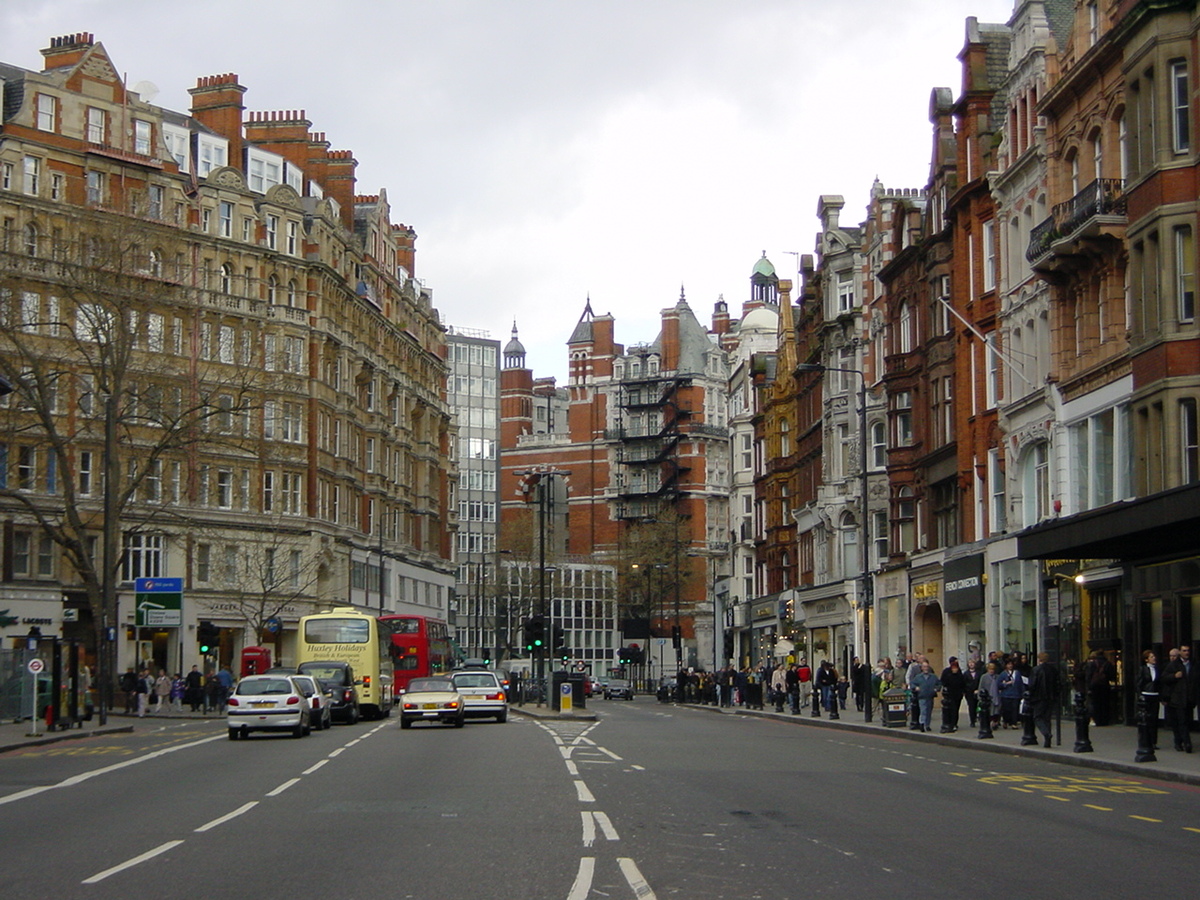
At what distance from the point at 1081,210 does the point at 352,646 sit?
26.9 meters

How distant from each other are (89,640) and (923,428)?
34026mm

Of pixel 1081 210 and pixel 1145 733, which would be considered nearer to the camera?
pixel 1145 733

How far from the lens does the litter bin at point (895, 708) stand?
1506 inches

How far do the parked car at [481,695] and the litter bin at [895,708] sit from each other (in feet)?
36.1

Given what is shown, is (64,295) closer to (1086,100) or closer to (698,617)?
(1086,100)

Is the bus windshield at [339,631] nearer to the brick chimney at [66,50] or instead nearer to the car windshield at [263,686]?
the car windshield at [263,686]

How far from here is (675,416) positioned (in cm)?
13762

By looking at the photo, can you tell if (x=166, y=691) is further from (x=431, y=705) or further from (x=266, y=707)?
(x=266, y=707)

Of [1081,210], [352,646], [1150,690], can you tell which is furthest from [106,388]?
[1150,690]

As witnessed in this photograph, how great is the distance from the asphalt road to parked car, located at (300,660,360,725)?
16.6 m

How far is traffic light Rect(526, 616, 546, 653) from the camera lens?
164 feet

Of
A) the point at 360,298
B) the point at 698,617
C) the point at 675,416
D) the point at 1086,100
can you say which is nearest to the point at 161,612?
the point at 1086,100

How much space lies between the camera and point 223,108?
7656cm

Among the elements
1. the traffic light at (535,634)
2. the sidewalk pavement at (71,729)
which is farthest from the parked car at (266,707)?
the traffic light at (535,634)
